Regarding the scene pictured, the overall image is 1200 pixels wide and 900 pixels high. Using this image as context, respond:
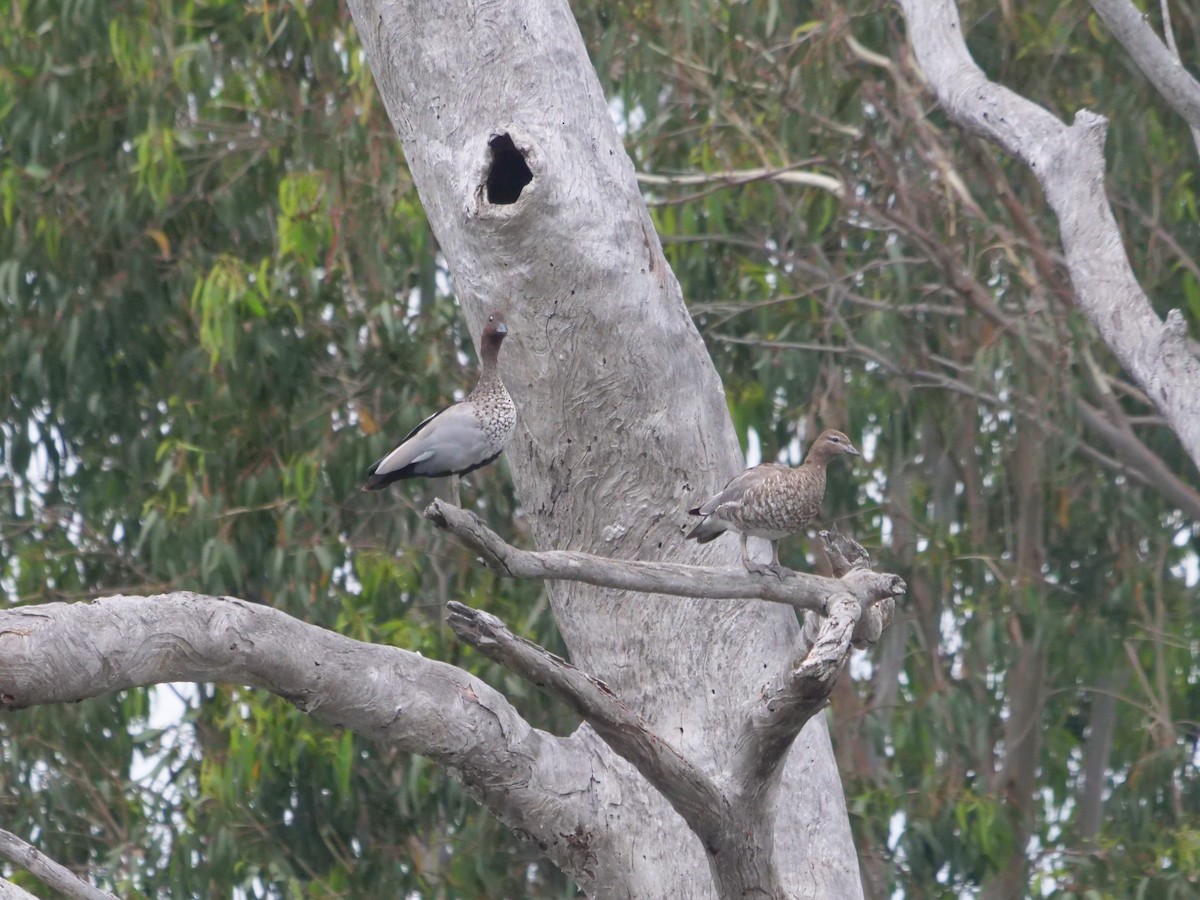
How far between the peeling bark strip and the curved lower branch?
1522 millimetres

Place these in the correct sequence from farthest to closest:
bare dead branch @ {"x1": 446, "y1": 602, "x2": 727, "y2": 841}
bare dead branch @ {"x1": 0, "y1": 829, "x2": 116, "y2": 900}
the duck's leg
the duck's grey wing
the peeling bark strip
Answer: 1. the peeling bark strip
2. the duck's grey wing
3. the duck's leg
4. bare dead branch @ {"x1": 0, "y1": 829, "x2": 116, "y2": 900}
5. bare dead branch @ {"x1": 446, "y1": 602, "x2": 727, "y2": 841}

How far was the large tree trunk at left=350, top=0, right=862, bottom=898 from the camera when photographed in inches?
151

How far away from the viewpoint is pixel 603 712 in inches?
113

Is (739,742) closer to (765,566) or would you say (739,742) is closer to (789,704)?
(789,704)

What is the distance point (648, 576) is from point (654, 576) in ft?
0.04

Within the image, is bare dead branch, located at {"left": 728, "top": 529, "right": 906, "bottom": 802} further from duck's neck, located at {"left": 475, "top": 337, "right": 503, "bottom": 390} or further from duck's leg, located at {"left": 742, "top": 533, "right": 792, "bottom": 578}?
duck's neck, located at {"left": 475, "top": 337, "right": 503, "bottom": 390}

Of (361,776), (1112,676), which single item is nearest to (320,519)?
(361,776)

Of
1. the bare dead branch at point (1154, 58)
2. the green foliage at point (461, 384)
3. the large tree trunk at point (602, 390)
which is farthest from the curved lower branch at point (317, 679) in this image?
the green foliage at point (461, 384)

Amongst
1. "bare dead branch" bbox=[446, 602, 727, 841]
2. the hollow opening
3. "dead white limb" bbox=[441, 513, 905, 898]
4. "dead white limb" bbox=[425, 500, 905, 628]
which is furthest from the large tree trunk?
"bare dead branch" bbox=[446, 602, 727, 841]

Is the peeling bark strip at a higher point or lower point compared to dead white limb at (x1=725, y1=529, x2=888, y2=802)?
higher

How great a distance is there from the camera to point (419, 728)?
3246 millimetres

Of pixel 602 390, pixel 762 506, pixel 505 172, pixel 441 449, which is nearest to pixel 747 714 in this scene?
pixel 762 506

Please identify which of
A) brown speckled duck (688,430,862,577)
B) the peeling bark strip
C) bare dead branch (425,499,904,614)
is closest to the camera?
bare dead branch (425,499,904,614)

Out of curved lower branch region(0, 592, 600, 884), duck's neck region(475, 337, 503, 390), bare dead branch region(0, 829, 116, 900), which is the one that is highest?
duck's neck region(475, 337, 503, 390)
